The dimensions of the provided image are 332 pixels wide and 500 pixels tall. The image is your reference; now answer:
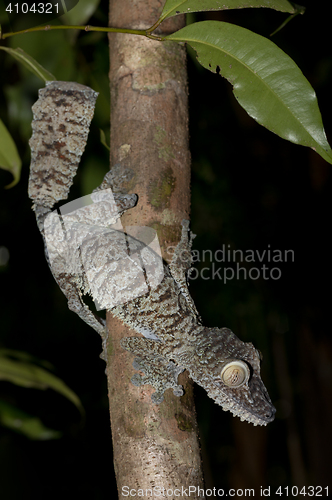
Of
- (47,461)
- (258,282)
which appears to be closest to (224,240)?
(258,282)

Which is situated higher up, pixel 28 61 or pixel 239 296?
pixel 28 61

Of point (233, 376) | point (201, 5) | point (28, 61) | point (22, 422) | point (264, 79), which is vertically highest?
point (28, 61)

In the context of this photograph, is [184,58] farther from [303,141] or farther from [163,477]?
[163,477]

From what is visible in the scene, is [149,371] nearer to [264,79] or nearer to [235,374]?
[235,374]

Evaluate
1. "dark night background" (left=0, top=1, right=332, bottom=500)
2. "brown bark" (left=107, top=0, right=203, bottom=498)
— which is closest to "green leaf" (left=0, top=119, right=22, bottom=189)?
"brown bark" (left=107, top=0, right=203, bottom=498)

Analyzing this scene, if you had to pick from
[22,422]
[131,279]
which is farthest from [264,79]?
[22,422]

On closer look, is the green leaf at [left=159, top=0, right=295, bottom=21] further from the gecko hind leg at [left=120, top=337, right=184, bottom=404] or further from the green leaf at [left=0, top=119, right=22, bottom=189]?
the gecko hind leg at [left=120, top=337, right=184, bottom=404]
